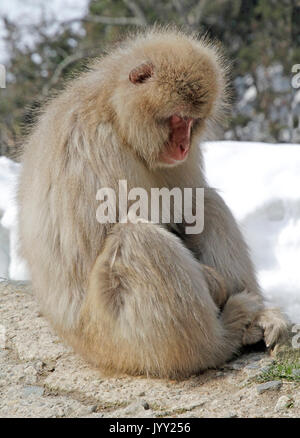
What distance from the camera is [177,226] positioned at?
3.70 meters

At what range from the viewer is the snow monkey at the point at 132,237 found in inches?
119

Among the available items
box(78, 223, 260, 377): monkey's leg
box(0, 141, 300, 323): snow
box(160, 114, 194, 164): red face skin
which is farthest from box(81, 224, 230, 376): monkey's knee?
box(0, 141, 300, 323): snow

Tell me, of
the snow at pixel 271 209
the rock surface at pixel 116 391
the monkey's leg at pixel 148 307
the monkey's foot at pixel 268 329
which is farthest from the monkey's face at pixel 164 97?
the snow at pixel 271 209

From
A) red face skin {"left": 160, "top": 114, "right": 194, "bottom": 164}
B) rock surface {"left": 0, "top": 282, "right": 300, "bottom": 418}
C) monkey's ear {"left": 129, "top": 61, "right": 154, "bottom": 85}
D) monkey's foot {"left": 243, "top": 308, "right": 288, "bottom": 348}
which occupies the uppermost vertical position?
monkey's ear {"left": 129, "top": 61, "right": 154, "bottom": 85}

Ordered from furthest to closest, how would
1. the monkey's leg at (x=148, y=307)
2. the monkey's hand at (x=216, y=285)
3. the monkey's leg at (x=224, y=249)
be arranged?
1. the monkey's leg at (x=224, y=249)
2. the monkey's hand at (x=216, y=285)
3. the monkey's leg at (x=148, y=307)

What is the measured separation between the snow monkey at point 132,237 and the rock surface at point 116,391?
0.33ft

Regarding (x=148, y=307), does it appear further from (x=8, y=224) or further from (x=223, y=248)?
(x=8, y=224)

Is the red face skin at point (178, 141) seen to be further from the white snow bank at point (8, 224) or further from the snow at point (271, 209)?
the white snow bank at point (8, 224)

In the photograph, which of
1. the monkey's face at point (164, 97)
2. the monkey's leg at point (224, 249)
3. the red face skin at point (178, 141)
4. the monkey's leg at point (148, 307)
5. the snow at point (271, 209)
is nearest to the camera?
the monkey's leg at point (148, 307)

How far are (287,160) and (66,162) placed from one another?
2.71 metres

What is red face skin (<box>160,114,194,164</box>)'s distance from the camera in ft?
10.6

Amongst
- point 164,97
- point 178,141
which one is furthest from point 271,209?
point 164,97

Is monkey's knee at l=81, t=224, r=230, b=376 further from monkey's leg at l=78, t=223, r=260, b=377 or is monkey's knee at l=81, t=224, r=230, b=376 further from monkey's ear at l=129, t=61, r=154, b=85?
monkey's ear at l=129, t=61, r=154, b=85

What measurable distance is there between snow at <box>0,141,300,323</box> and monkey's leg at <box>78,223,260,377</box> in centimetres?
148
